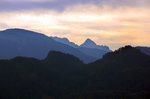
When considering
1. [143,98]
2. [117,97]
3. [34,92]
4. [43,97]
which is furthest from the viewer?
[34,92]

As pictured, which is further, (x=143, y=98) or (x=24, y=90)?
(x=24, y=90)

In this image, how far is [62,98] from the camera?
18275 centimetres

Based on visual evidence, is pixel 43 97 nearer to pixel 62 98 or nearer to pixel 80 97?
pixel 62 98

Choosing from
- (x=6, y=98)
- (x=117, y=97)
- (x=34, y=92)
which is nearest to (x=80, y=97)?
(x=117, y=97)

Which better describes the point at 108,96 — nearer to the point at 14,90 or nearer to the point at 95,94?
the point at 95,94

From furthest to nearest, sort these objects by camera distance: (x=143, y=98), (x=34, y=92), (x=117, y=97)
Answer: (x=34, y=92) < (x=117, y=97) < (x=143, y=98)

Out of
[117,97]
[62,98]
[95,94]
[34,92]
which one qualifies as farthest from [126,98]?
[34,92]

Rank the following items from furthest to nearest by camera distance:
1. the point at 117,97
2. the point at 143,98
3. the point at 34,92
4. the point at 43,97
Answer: the point at 34,92, the point at 43,97, the point at 117,97, the point at 143,98

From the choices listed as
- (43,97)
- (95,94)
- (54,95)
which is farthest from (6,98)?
(95,94)

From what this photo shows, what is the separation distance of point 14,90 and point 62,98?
4399 cm

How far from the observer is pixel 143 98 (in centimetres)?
15475

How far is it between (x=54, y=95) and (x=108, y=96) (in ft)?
166

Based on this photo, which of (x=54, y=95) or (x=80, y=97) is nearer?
(x=80, y=97)

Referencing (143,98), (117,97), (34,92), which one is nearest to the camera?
(143,98)
